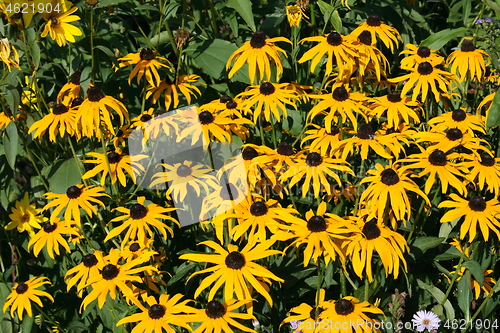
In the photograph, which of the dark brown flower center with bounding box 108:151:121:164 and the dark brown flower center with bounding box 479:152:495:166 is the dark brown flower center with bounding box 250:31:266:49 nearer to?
the dark brown flower center with bounding box 108:151:121:164

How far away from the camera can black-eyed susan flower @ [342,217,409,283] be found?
1883mm

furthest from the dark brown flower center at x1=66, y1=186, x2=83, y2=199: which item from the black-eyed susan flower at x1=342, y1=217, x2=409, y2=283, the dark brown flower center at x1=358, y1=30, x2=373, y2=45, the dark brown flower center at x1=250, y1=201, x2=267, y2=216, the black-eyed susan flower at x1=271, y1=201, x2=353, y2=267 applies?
the dark brown flower center at x1=358, y1=30, x2=373, y2=45

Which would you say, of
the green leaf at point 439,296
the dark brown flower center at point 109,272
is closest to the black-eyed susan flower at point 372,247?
the green leaf at point 439,296

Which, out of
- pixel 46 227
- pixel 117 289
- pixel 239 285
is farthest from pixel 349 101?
pixel 46 227

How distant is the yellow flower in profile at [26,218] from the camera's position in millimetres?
2790

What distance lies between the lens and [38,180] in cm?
283

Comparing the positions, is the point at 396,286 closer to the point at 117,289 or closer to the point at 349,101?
the point at 349,101

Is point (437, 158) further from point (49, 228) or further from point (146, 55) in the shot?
point (49, 228)

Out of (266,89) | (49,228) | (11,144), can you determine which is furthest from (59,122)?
(266,89)

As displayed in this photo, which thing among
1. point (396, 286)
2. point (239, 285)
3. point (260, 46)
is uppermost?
point (260, 46)

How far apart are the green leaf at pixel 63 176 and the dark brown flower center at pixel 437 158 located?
4.77 feet

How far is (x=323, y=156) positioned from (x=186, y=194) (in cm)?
58

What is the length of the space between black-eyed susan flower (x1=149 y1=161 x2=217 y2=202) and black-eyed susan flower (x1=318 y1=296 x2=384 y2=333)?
0.72 metres

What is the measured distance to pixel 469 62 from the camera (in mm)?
2594
